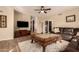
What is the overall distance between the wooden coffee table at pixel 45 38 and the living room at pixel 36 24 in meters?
0.06

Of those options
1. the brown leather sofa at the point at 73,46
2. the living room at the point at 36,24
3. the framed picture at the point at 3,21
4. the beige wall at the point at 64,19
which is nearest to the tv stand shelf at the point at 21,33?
the living room at the point at 36,24

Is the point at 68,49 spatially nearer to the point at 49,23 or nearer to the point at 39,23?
the point at 49,23

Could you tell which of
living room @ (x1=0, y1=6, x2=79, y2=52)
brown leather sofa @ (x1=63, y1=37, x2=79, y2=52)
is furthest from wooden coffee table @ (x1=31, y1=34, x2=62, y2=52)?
brown leather sofa @ (x1=63, y1=37, x2=79, y2=52)

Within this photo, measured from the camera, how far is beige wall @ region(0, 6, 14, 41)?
1623 millimetres

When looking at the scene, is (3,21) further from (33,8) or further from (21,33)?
(33,8)

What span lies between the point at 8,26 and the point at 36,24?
60 centimetres

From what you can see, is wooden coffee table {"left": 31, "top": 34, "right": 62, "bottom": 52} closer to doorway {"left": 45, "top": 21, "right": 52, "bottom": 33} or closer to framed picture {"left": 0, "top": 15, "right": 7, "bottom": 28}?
doorway {"left": 45, "top": 21, "right": 52, "bottom": 33}

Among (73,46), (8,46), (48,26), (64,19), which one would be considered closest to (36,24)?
(48,26)

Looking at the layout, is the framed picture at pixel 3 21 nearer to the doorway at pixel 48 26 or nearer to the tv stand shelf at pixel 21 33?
the tv stand shelf at pixel 21 33

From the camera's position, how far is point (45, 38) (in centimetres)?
160

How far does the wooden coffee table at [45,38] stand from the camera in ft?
5.31
